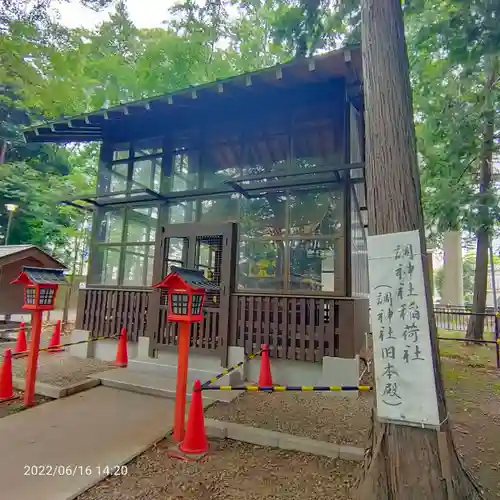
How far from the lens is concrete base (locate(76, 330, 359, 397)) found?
5.00 meters

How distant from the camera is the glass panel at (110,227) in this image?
722 cm

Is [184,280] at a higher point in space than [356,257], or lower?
lower

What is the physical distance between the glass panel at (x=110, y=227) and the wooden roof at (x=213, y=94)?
1.92 meters

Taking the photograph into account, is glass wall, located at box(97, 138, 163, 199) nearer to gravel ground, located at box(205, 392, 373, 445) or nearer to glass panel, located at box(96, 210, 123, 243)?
glass panel, located at box(96, 210, 123, 243)

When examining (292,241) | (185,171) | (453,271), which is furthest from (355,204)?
(453,271)

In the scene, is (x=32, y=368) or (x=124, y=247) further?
(x=124, y=247)

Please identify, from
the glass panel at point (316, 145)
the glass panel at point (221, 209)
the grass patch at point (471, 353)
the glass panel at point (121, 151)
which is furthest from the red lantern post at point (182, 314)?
the grass patch at point (471, 353)

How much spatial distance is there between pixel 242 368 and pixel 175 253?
252cm

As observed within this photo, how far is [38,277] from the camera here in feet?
15.2

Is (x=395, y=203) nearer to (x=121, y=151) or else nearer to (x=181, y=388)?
(x=181, y=388)

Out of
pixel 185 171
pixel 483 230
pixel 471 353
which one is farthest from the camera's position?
pixel 483 230

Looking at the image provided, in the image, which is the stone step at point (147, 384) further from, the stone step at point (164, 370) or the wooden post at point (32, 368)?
the wooden post at point (32, 368)

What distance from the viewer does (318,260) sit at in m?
5.52

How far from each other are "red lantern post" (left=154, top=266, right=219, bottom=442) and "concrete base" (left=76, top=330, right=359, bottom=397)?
1.86m
